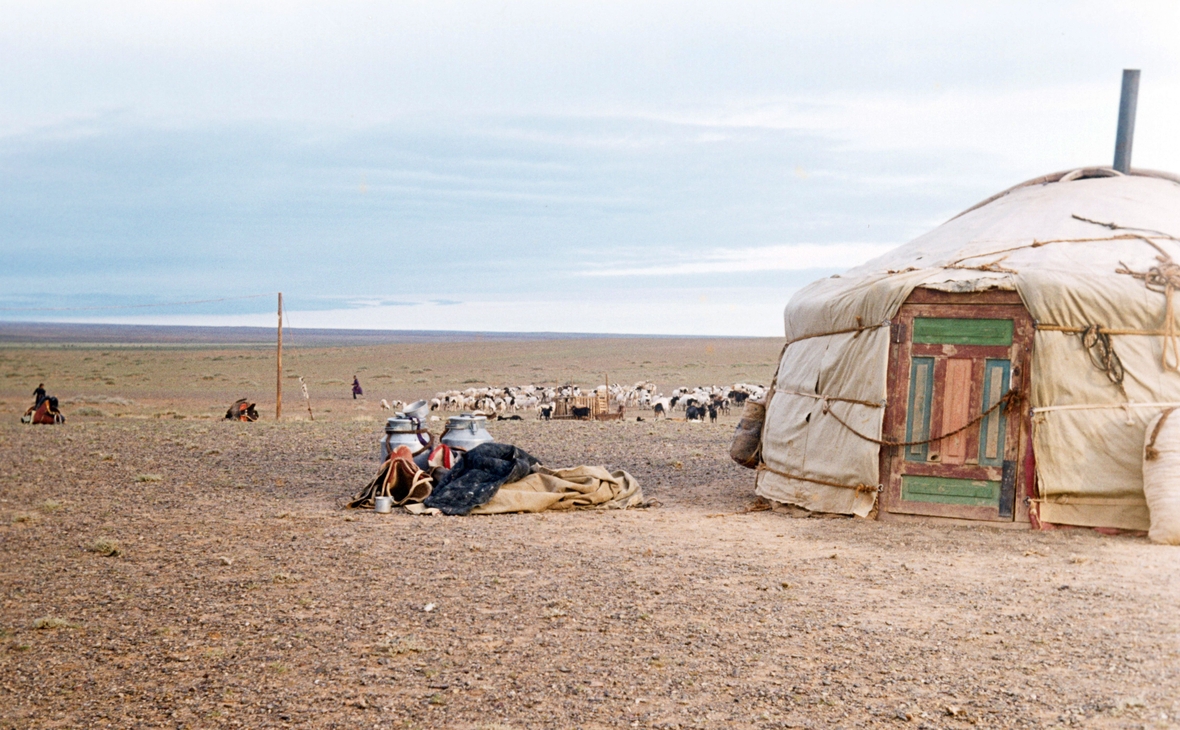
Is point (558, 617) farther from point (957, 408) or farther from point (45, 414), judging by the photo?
point (45, 414)

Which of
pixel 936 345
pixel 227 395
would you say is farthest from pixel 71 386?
pixel 936 345

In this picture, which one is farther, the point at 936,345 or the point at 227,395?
the point at 227,395

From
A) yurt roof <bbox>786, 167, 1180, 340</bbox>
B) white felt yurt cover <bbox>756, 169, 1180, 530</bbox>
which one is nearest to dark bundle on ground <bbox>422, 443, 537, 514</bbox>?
white felt yurt cover <bbox>756, 169, 1180, 530</bbox>

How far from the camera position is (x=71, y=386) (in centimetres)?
3716

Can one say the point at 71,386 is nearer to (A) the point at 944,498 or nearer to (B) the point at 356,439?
(B) the point at 356,439

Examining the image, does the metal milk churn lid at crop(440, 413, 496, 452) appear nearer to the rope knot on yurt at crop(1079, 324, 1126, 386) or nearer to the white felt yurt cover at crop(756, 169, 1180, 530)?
the white felt yurt cover at crop(756, 169, 1180, 530)

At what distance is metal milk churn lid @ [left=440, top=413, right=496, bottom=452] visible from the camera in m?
10.0

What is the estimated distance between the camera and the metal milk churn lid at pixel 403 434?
9.62 meters

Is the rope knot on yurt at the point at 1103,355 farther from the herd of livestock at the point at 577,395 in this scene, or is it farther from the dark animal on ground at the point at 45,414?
the dark animal on ground at the point at 45,414

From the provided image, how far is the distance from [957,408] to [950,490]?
0.66 meters

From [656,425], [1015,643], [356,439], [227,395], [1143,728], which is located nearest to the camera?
[1143,728]

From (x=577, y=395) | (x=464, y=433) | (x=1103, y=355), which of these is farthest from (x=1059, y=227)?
(x=577, y=395)

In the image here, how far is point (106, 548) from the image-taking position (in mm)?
7328

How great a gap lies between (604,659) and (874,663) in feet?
3.94
